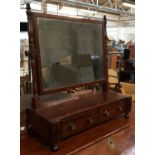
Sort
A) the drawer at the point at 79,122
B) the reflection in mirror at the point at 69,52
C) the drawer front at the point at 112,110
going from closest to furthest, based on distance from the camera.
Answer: the drawer at the point at 79,122
the reflection in mirror at the point at 69,52
the drawer front at the point at 112,110

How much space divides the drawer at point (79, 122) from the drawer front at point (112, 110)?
0.06 m

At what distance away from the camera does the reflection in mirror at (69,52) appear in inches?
41.2

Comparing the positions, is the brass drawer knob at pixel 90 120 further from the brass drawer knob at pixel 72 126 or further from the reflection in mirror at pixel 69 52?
the reflection in mirror at pixel 69 52

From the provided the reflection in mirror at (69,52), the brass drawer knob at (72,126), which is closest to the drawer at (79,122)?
the brass drawer knob at (72,126)

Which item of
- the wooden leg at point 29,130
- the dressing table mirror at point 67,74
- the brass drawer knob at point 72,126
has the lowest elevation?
the wooden leg at point 29,130

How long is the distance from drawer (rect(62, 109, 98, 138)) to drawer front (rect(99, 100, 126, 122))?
62 mm

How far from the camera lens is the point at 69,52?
3.75 ft

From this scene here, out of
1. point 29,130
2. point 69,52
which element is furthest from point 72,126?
point 69,52

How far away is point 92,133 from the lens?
42.1 inches

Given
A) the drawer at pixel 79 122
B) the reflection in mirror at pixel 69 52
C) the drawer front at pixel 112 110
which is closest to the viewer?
the drawer at pixel 79 122

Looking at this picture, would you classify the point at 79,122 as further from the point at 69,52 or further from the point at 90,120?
the point at 69,52
